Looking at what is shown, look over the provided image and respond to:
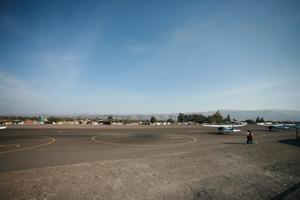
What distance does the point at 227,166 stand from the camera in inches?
586

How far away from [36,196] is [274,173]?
47.7 ft

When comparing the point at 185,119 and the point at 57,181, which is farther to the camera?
the point at 185,119

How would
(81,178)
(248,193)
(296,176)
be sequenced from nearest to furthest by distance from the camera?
1. (248,193)
2. (81,178)
3. (296,176)

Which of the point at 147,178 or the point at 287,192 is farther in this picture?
the point at 147,178

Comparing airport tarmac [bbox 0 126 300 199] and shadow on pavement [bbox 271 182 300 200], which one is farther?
shadow on pavement [bbox 271 182 300 200]

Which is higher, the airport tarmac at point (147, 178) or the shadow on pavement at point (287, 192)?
the airport tarmac at point (147, 178)

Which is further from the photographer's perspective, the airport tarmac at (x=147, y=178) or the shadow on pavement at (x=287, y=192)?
the shadow on pavement at (x=287, y=192)

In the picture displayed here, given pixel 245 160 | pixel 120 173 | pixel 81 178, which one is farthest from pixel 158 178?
pixel 245 160

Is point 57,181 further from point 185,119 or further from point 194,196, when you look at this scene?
point 185,119

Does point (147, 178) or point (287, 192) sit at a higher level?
point (147, 178)

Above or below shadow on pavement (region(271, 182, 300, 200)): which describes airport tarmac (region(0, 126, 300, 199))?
above

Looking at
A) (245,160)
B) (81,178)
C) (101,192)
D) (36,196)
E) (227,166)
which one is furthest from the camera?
(245,160)

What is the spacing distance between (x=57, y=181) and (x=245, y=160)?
14.7 metres

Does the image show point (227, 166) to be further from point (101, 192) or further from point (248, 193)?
point (101, 192)
